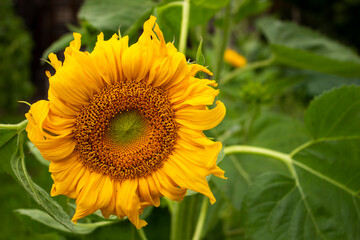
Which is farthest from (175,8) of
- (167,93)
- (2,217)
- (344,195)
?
(2,217)

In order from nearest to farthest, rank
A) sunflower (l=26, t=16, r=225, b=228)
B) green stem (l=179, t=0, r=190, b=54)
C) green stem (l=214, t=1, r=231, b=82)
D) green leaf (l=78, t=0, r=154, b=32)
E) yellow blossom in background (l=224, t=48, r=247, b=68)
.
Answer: sunflower (l=26, t=16, r=225, b=228), green stem (l=179, t=0, r=190, b=54), green leaf (l=78, t=0, r=154, b=32), green stem (l=214, t=1, r=231, b=82), yellow blossom in background (l=224, t=48, r=247, b=68)

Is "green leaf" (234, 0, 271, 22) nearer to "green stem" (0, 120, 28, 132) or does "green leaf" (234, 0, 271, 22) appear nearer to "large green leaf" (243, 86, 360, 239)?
"large green leaf" (243, 86, 360, 239)

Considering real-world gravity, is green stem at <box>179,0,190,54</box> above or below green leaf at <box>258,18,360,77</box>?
above

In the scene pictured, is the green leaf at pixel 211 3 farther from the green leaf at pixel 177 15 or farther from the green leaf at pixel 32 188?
the green leaf at pixel 32 188

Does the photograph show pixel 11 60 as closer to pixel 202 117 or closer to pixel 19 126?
pixel 19 126

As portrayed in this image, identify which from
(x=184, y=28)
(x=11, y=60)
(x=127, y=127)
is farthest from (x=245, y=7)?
(x=11, y=60)

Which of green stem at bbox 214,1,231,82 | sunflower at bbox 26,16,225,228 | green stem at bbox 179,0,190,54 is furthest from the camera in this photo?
green stem at bbox 214,1,231,82

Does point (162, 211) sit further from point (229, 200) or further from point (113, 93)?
point (113, 93)

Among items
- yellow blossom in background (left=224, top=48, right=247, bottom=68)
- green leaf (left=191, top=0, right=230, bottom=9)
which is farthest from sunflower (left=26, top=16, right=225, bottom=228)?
yellow blossom in background (left=224, top=48, right=247, bottom=68)

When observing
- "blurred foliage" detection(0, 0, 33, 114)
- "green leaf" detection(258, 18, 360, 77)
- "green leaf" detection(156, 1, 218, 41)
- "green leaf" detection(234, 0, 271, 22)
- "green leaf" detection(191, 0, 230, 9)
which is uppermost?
"green leaf" detection(191, 0, 230, 9)
